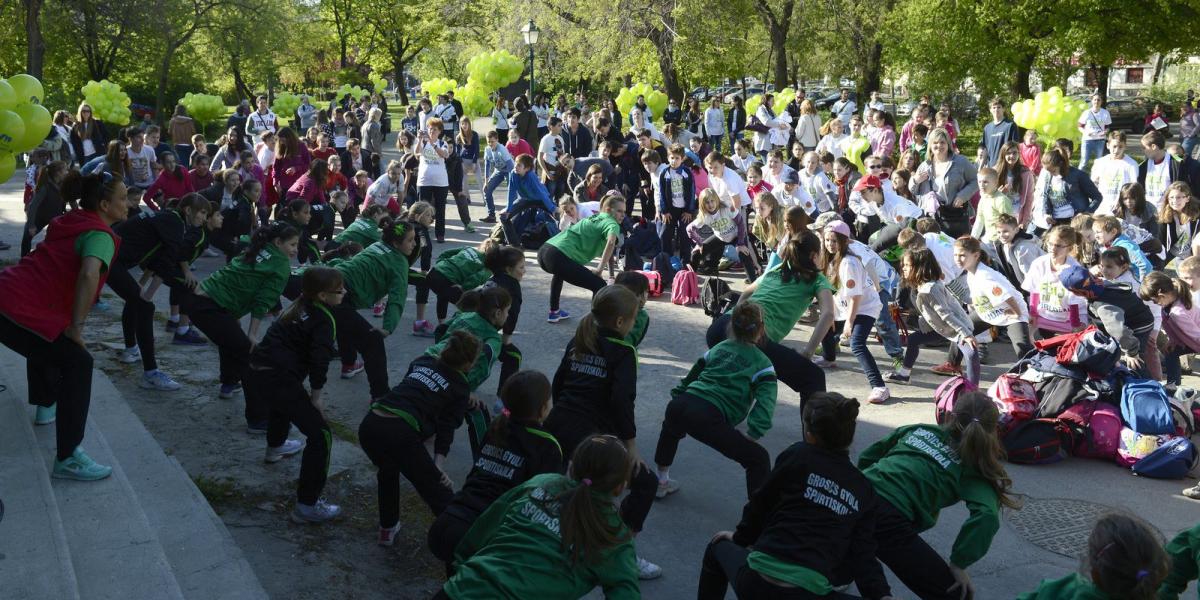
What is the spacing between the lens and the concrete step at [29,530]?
4.42 metres

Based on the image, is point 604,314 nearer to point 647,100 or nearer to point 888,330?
point 888,330

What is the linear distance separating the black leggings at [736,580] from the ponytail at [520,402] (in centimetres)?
98

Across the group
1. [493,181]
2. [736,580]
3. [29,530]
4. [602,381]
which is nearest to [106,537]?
[29,530]

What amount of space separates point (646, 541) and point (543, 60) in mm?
31704

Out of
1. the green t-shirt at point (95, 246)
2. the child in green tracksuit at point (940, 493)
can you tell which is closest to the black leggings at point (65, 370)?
the green t-shirt at point (95, 246)

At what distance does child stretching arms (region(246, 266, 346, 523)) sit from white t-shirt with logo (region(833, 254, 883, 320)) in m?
4.02

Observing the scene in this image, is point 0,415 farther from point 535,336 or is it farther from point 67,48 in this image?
point 67,48

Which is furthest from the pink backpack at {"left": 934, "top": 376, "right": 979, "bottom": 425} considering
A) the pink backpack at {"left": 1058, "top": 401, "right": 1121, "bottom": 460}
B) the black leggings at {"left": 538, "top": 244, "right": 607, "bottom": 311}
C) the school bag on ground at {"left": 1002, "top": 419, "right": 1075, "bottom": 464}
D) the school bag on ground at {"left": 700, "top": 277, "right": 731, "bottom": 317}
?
the school bag on ground at {"left": 700, "top": 277, "right": 731, "bottom": 317}

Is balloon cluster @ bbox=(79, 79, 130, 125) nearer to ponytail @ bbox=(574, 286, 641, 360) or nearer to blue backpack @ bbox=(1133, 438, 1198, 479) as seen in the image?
ponytail @ bbox=(574, 286, 641, 360)

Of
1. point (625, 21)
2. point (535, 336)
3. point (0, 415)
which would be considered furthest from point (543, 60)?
point (0, 415)

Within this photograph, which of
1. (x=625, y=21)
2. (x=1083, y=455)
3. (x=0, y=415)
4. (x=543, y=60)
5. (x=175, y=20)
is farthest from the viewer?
(x=543, y=60)

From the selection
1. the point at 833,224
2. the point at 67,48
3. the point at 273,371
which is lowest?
the point at 273,371

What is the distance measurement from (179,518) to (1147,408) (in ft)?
19.7

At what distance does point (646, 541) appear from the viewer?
587cm
